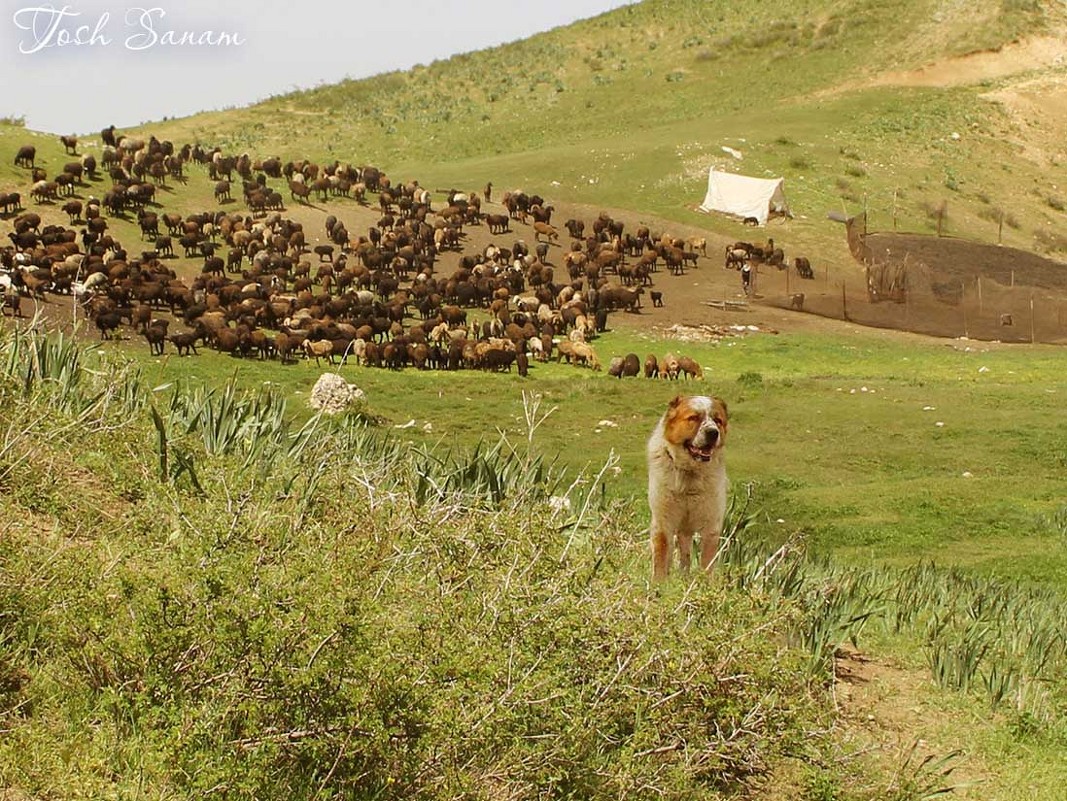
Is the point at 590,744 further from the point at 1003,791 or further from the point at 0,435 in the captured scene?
the point at 0,435

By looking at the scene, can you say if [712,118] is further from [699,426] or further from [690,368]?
[699,426]

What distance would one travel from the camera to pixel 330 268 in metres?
40.8

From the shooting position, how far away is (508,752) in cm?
616

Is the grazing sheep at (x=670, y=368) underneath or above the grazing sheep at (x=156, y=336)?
underneath

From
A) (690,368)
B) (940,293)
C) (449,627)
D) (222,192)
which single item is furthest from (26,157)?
(449,627)

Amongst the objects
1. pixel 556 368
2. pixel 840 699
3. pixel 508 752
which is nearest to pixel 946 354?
pixel 556 368

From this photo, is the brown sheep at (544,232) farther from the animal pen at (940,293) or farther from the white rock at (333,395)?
the white rock at (333,395)

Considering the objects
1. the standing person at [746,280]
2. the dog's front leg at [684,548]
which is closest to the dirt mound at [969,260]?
the standing person at [746,280]

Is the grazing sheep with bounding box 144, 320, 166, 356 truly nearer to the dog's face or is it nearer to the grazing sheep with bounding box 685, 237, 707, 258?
the grazing sheep with bounding box 685, 237, 707, 258

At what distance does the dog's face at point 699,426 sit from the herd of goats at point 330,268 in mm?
17392

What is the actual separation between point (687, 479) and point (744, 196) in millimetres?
45222

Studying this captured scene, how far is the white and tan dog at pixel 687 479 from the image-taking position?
8.63 m

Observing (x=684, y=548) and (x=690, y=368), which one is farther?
(x=690, y=368)

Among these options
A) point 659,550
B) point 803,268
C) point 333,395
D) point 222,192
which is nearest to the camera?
point 659,550
